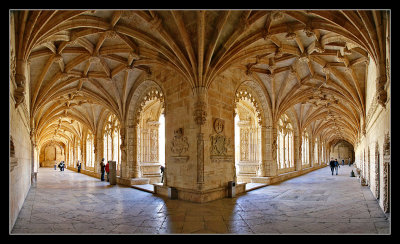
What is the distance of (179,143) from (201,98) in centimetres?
182

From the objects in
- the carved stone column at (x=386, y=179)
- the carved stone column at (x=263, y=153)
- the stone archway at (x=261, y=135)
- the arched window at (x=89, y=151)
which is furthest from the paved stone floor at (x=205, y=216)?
the arched window at (x=89, y=151)

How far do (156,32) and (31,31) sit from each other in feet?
11.9

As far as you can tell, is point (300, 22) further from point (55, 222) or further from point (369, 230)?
point (55, 222)

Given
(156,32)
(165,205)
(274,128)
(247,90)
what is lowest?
(165,205)

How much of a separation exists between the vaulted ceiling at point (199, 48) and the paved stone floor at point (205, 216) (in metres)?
3.77

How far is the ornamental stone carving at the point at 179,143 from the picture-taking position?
31.9 ft

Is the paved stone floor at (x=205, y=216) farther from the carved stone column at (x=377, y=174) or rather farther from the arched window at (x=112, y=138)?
the arched window at (x=112, y=138)

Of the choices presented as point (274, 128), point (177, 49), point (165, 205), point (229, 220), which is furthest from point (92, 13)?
point (274, 128)

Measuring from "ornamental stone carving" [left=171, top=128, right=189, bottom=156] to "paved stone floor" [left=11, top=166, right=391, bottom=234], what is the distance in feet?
5.56

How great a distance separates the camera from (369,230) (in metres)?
5.60

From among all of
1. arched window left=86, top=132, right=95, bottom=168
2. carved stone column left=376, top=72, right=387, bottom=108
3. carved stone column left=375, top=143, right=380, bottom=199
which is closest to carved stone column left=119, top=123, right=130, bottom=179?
carved stone column left=375, top=143, right=380, bottom=199

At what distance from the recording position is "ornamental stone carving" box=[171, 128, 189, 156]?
382 inches

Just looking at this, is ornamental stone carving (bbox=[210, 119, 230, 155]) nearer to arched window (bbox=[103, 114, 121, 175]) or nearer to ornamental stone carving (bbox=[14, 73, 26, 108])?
ornamental stone carving (bbox=[14, 73, 26, 108])

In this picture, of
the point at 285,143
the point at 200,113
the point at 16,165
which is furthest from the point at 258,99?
the point at 16,165
